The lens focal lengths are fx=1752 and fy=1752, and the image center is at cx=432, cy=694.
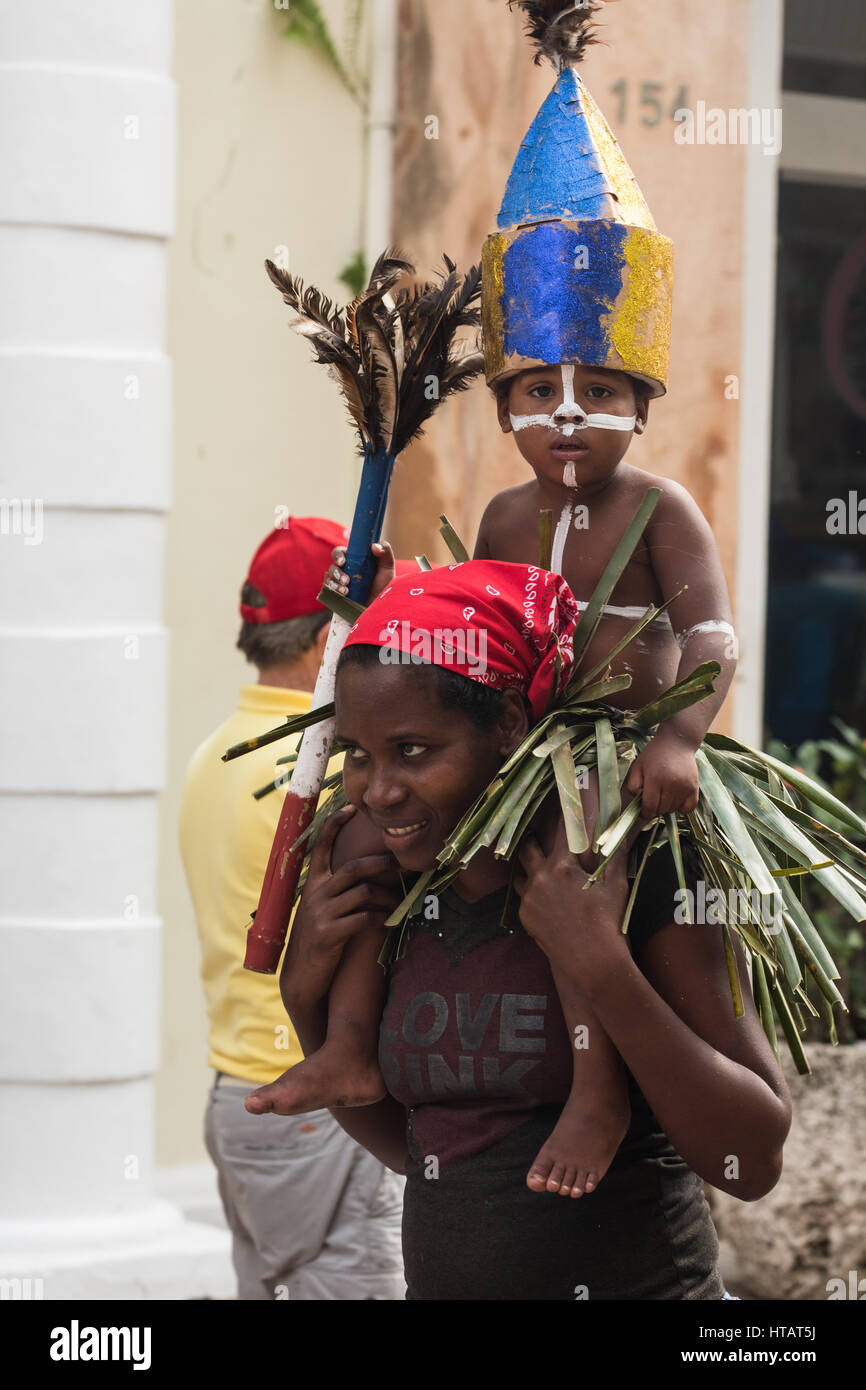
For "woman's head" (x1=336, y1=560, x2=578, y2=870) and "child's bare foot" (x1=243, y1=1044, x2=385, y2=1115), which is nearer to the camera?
"woman's head" (x1=336, y1=560, x2=578, y2=870)

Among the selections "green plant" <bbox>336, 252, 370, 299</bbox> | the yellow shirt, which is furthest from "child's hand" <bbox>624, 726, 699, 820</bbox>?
"green plant" <bbox>336, 252, 370, 299</bbox>

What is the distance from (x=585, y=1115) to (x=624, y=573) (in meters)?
0.68

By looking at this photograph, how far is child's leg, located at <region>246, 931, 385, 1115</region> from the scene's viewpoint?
6.61 feet

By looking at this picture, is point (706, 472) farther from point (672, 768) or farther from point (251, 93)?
point (672, 768)

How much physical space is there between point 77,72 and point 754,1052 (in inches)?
152

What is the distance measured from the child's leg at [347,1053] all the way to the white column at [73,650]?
2895mm

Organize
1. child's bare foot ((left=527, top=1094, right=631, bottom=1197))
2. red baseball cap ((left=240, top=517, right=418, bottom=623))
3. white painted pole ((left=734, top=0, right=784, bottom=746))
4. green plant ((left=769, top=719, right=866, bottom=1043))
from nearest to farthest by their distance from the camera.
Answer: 1. child's bare foot ((left=527, top=1094, right=631, bottom=1197))
2. red baseball cap ((left=240, top=517, right=418, bottom=623))
3. green plant ((left=769, top=719, right=866, bottom=1043))
4. white painted pole ((left=734, top=0, right=784, bottom=746))

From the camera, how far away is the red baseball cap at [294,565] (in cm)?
362

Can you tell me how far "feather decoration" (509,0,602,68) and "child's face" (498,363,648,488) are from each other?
0.39 m

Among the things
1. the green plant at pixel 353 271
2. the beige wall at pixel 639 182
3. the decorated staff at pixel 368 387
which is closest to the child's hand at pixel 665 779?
the decorated staff at pixel 368 387

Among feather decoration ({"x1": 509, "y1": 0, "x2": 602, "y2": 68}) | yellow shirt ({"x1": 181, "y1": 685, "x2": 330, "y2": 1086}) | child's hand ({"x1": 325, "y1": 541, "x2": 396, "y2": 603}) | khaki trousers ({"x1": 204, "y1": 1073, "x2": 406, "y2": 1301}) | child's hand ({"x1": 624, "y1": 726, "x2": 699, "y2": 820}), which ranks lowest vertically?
khaki trousers ({"x1": 204, "y1": 1073, "x2": 406, "y2": 1301})

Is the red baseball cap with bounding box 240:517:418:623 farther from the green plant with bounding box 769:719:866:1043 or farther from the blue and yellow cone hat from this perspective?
the green plant with bounding box 769:719:866:1043

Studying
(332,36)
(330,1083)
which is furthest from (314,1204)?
(332,36)

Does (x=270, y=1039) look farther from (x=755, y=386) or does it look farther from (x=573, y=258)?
(x=755, y=386)
